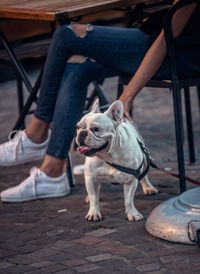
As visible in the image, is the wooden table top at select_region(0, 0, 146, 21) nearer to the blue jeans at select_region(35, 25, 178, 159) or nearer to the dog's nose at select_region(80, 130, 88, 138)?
the blue jeans at select_region(35, 25, 178, 159)

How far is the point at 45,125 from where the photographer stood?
4.24m

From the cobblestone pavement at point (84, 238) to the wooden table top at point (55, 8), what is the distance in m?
1.15

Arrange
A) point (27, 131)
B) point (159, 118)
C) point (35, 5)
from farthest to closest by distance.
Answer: point (159, 118)
point (27, 131)
point (35, 5)

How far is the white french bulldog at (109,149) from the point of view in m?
3.34

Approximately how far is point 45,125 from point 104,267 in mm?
1472

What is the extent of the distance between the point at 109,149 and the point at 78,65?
71cm

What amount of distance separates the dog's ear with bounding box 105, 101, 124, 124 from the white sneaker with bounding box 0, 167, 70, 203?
885 mm

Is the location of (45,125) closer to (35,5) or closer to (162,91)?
(35,5)

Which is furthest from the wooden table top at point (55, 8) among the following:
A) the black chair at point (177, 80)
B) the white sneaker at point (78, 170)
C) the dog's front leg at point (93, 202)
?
the white sneaker at point (78, 170)

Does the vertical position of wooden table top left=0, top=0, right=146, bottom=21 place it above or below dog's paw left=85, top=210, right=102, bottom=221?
above

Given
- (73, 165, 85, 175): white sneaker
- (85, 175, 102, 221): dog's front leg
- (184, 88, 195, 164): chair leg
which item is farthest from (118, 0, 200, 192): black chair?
(73, 165, 85, 175): white sneaker

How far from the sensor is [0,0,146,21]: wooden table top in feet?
12.2

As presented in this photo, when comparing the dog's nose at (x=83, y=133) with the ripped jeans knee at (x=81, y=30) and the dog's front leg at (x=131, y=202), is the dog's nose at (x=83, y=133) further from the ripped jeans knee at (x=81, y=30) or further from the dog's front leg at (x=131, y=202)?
the ripped jeans knee at (x=81, y=30)

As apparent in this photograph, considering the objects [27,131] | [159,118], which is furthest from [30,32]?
[27,131]
